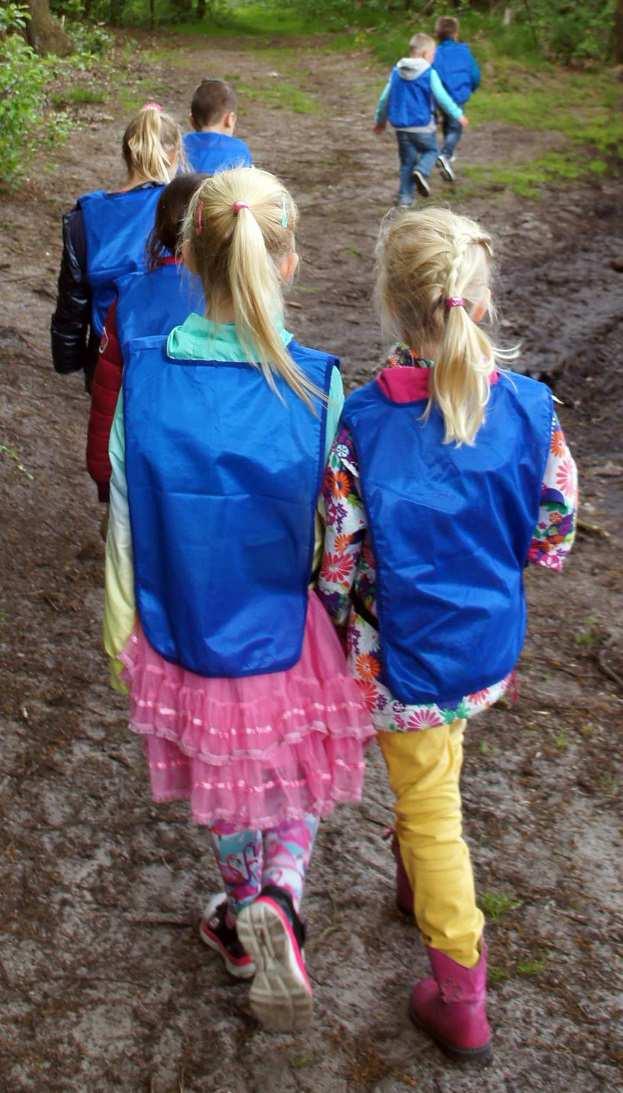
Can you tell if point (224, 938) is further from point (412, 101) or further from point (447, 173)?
point (447, 173)

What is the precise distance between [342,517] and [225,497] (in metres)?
0.26

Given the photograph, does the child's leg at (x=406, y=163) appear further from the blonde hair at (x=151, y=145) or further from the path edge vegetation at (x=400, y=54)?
the blonde hair at (x=151, y=145)

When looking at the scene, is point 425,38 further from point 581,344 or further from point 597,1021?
point 597,1021

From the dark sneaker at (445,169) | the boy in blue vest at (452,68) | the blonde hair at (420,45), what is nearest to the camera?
the blonde hair at (420,45)

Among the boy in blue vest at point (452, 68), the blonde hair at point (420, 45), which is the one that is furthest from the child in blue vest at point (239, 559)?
the boy in blue vest at point (452, 68)

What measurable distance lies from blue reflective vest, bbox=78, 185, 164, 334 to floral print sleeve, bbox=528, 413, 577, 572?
183 centimetres

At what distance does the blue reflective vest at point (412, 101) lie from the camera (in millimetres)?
10094

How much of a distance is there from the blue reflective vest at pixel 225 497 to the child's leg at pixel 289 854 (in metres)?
0.48

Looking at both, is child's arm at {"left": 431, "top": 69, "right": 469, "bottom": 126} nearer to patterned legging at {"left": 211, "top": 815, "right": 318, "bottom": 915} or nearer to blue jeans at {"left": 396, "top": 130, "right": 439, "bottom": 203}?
blue jeans at {"left": 396, "top": 130, "right": 439, "bottom": 203}

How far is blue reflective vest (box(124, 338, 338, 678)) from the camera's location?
2385 mm

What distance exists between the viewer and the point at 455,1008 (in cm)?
266

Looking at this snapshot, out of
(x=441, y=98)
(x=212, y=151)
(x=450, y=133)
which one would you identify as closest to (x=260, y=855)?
(x=212, y=151)

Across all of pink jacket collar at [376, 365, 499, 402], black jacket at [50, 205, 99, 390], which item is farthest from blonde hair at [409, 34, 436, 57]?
pink jacket collar at [376, 365, 499, 402]

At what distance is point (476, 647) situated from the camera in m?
2.49
